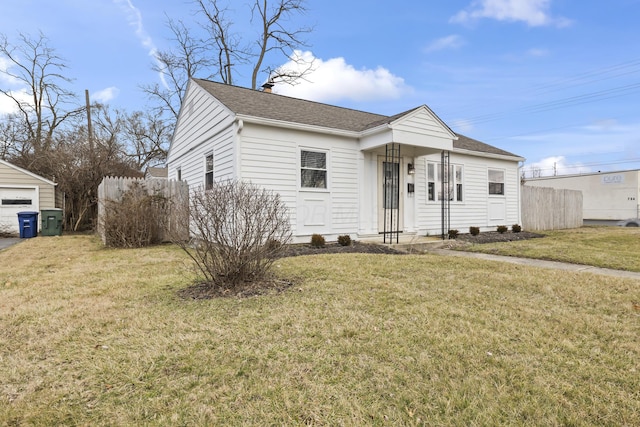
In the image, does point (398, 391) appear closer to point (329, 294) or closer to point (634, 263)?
point (329, 294)

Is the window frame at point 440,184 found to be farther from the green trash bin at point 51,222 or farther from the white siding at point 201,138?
the green trash bin at point 51,222

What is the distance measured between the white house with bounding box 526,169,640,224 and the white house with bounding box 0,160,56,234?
1138 inches

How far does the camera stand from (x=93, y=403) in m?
2.04

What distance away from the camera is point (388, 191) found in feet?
33.3

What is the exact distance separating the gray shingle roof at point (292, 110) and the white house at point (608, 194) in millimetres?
14042

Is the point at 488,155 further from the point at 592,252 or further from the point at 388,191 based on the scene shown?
the point at 592,252

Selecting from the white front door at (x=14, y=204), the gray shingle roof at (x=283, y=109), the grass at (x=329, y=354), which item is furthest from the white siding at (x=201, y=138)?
the white front door at (x=14, y=204)

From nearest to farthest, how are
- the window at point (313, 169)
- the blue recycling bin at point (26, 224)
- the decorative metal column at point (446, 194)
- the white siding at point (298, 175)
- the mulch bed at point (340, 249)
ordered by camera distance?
the mulch bed at point (340, 249) → the white siding at point (298, 175) → the window at point (313, 169) → the decorative metal column at point (446, 194) → the blue recycling bin at point (26, 224)

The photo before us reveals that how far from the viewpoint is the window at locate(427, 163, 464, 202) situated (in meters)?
11.1

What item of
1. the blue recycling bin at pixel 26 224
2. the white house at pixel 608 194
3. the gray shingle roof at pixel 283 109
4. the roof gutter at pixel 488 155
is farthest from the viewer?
the white house at pixel 608 194

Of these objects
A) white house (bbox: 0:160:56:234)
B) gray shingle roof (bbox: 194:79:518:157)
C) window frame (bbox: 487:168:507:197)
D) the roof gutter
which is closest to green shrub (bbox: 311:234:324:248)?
gray shingle roof (bbox: 194:79:518:157)

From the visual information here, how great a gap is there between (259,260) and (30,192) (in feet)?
47.7

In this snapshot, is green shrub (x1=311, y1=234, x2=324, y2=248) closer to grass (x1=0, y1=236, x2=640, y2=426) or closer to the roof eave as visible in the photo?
the roof eave

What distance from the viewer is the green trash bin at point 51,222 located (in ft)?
41.1
